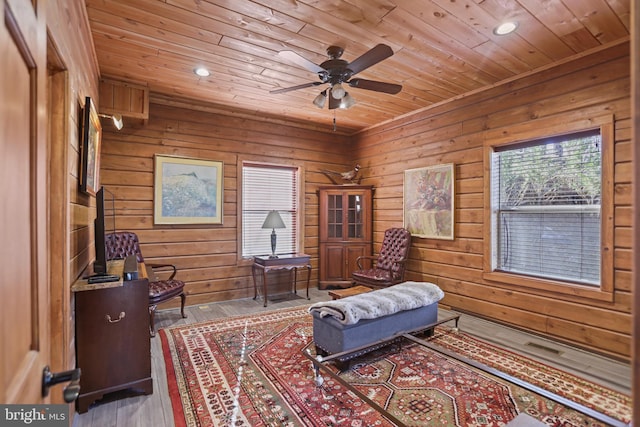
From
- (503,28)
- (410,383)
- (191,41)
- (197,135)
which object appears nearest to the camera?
(410,383)

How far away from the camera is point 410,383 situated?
7.80ft

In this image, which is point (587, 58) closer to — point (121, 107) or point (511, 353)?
point (511, 353)

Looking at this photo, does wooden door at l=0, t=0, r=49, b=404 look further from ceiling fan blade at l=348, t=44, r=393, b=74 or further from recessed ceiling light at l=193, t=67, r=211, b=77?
recessed ceiling light at l=193, t=67, r=211, b=77

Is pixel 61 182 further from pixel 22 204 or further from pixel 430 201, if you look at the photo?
pixel 430 201

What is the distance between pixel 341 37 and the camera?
105 inches

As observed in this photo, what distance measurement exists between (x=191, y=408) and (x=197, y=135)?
11.3ft

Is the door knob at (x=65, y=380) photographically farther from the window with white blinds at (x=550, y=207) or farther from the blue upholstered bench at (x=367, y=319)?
the window with white blinds at (x=550, y=207)

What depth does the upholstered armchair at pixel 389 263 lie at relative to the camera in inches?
166

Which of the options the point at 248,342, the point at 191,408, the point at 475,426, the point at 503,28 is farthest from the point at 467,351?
the point at 503,28

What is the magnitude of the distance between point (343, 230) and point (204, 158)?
2.42 meters

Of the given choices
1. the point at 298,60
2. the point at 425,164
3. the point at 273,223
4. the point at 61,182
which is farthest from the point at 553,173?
the point at 61,182

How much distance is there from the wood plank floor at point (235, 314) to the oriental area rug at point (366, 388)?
97 mm

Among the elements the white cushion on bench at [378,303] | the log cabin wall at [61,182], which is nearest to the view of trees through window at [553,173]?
the white cushion on bench at [378,303]

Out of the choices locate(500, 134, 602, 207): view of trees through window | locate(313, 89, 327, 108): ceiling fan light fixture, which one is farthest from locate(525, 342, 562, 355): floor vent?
locate(313, 89, 327, 108): ceiling fan light fixture
